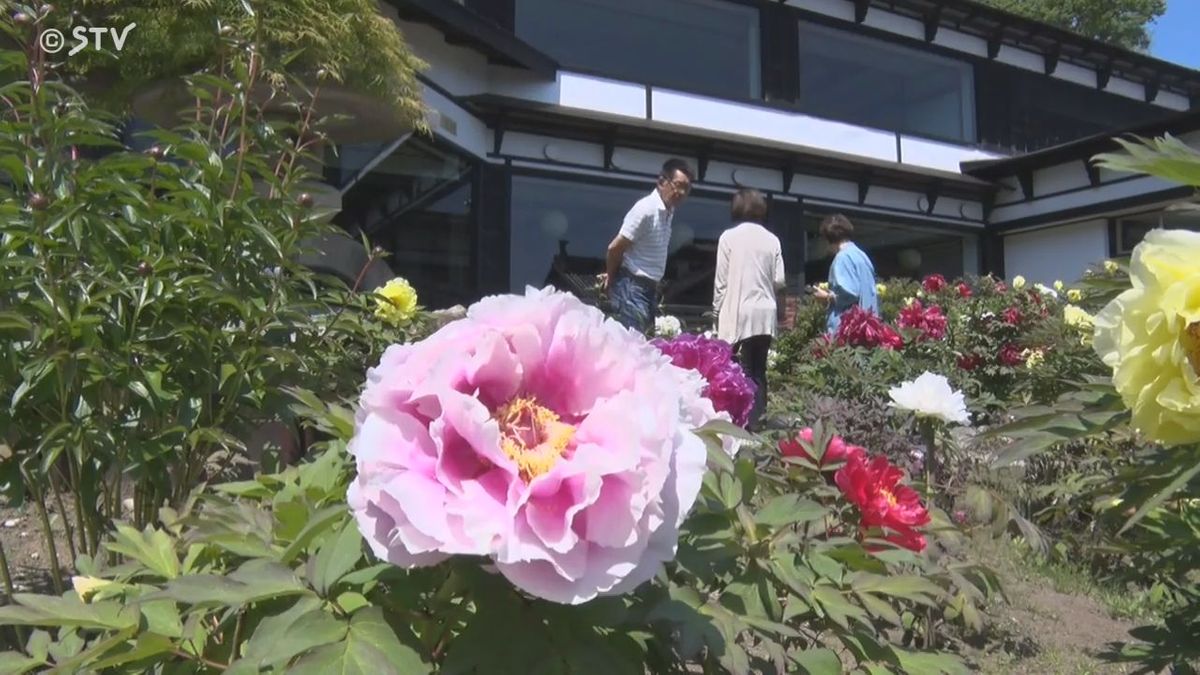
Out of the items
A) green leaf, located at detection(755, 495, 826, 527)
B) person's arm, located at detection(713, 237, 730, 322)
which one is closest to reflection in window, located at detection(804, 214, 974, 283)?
person's arm, located at detection(713, 237, 730, 322)

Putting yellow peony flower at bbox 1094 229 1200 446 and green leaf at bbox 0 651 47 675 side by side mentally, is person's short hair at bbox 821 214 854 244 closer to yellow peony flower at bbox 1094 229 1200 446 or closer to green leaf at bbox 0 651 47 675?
yellow peony flower at bbox 1094 229 1200 446

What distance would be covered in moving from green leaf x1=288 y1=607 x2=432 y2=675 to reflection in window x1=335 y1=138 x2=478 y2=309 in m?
7.79

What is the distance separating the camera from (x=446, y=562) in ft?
2.80

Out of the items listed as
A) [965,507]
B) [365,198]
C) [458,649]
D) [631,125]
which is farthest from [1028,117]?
[458,649]

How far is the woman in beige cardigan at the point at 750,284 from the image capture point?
5238 mm

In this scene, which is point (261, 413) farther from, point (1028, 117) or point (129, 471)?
point (1028, 117)

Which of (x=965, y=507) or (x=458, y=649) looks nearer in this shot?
(x=458, y=649)

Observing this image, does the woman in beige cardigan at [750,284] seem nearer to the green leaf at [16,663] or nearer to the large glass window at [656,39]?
the green leaf at [16,663]

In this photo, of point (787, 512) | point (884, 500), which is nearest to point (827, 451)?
point (884, 500)

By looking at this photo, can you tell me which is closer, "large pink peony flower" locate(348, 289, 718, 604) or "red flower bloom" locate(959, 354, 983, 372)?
"large pink peony flower" locate(348, 289, 718, 604)

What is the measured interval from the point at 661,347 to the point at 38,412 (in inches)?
44.9

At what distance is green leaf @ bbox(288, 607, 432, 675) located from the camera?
754mm

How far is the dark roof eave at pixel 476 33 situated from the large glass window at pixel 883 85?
430 cm

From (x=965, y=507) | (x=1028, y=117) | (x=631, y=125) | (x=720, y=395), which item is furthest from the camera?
(x=1028, y=117)
